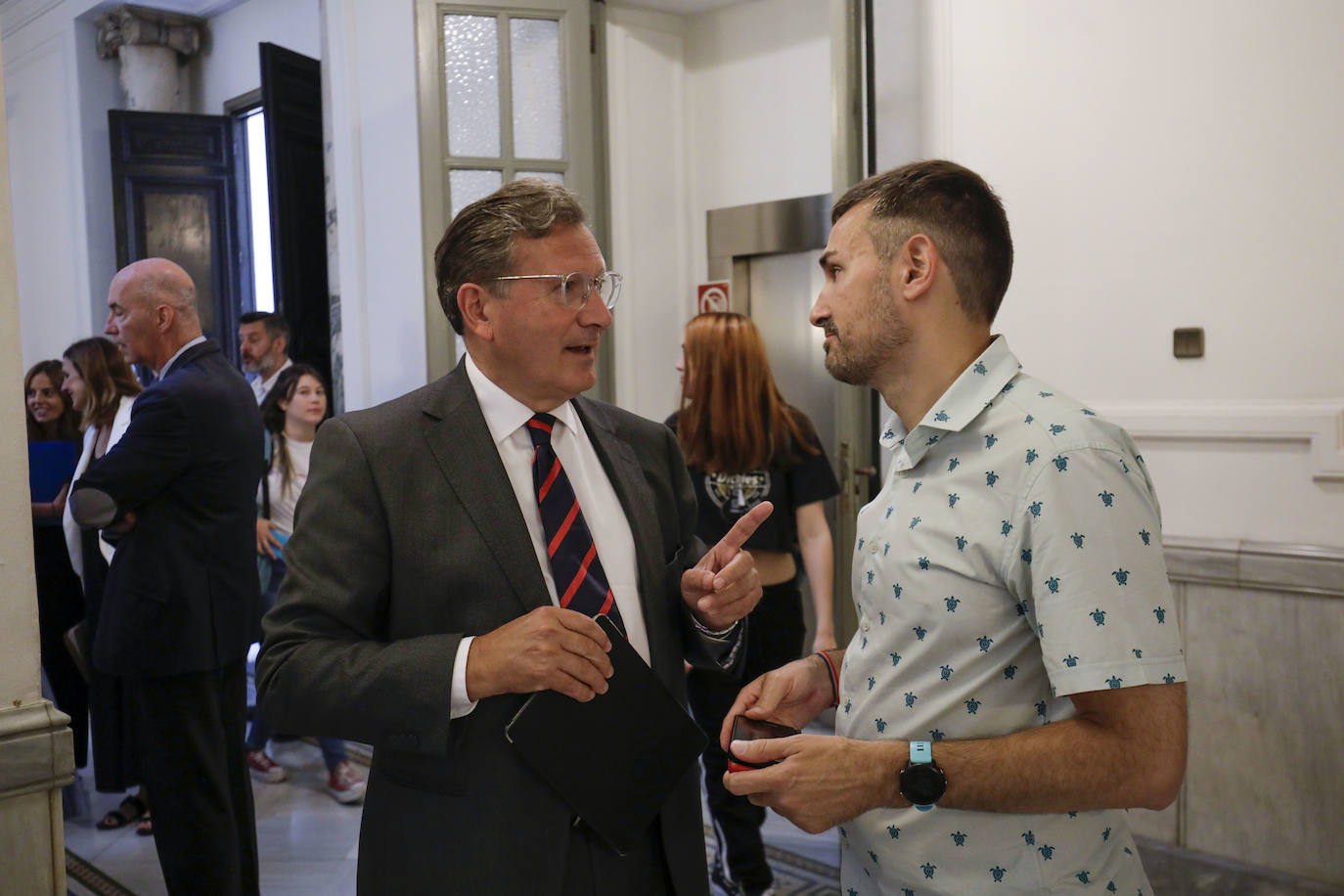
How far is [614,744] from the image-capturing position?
153cm

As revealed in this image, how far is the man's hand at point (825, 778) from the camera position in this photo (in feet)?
4.18

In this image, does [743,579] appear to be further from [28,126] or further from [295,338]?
[28,126]

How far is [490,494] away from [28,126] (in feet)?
27.3

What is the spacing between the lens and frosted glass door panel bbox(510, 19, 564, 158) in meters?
4.66

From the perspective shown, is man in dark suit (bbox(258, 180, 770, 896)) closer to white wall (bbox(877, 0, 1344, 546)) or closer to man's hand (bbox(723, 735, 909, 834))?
man's hand (bbox(723, 735, 909, 834))

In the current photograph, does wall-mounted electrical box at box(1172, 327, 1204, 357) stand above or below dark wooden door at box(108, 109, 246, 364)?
below

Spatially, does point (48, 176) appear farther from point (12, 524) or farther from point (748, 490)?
point (12, 524)

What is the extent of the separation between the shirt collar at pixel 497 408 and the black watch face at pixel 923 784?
0.80 meters

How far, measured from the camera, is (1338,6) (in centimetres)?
288

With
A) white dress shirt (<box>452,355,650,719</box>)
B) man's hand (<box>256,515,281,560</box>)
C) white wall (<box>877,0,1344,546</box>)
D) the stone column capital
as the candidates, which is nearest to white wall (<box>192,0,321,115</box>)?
the stone column capital

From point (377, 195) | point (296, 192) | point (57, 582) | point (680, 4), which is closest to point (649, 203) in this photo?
point (680, 4)

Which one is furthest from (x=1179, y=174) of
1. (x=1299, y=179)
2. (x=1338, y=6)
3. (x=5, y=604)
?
(x=5, y=604)

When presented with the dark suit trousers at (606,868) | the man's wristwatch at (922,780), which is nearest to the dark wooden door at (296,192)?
the dark suit trousers at (606,868)

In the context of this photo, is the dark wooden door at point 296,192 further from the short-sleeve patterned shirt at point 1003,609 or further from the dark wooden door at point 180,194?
the short-sleeve patterned shirt at point 1003,609
